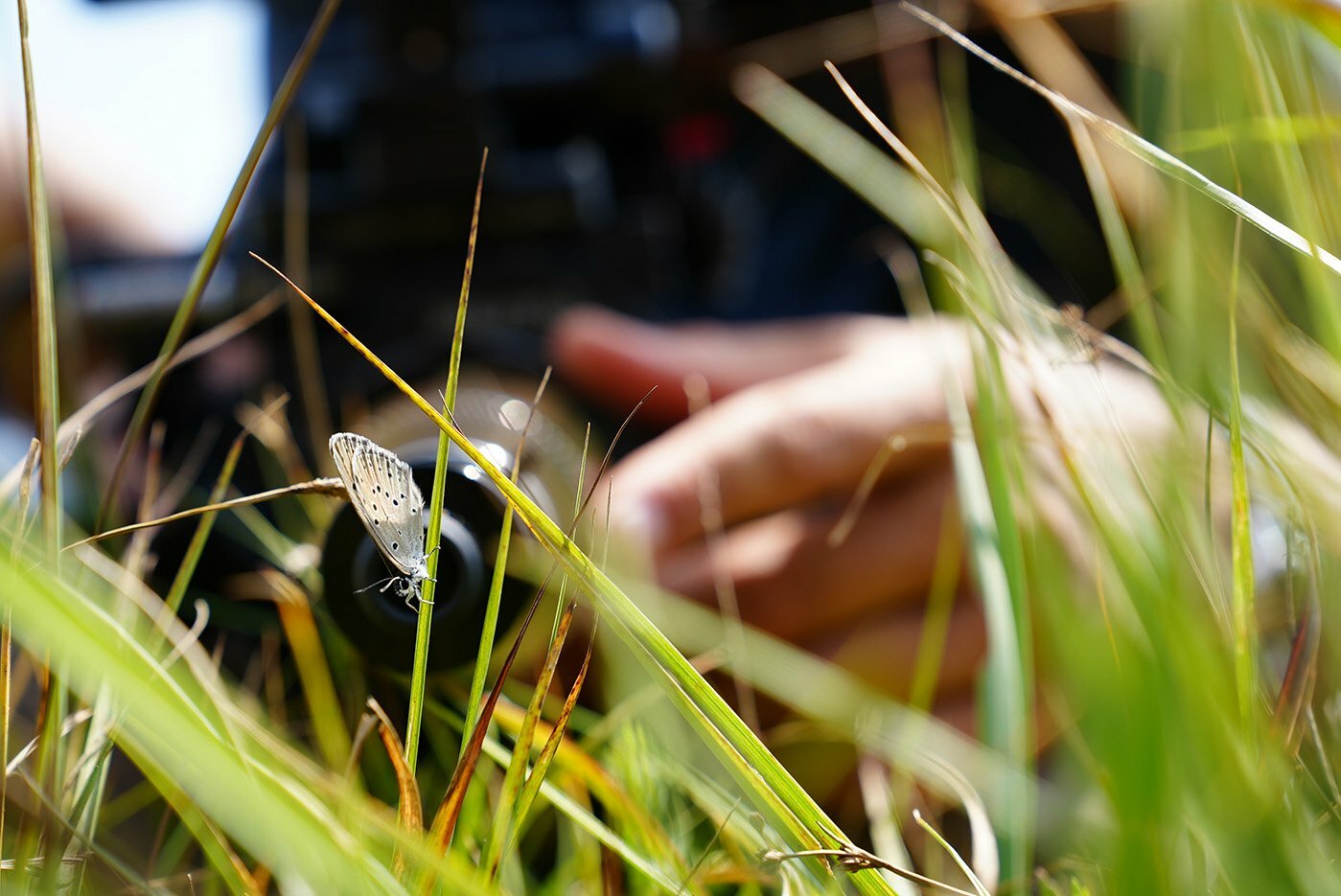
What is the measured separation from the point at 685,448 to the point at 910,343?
20cm

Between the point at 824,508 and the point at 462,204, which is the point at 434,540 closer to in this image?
the point at 824,508

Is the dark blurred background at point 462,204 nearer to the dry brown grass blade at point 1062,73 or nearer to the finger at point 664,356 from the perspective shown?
the finger at point 664,356

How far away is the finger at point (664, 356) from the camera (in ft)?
2.11

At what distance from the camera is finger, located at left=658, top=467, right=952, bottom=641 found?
484 millimetres

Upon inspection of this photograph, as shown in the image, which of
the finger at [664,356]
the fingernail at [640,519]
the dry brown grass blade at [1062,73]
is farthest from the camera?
the finger at [664,356]

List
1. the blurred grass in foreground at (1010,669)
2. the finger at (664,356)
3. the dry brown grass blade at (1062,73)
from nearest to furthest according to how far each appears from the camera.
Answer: the blurred grass in foreground at (1010,669)
the dry brown grass blade at (1062,73)
the finger at (664,356)

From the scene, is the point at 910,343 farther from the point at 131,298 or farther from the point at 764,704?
the point at 131,298

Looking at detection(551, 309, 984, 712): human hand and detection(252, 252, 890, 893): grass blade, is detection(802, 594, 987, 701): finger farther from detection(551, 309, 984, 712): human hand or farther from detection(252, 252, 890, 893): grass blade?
detection(252, 252, 890, 893): grass blade

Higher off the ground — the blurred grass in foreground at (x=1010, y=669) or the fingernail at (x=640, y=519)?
the blurred grass in foreground at (x=1010, y=669)

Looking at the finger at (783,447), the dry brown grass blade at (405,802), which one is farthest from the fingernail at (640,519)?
the dry brown grass blade at (405,802)

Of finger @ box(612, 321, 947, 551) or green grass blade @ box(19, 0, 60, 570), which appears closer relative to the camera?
green grass blade @ box(19, 0, 60, 570)

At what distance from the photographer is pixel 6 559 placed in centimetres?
11

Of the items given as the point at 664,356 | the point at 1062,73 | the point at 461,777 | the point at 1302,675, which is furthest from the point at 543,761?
the point at 664,356

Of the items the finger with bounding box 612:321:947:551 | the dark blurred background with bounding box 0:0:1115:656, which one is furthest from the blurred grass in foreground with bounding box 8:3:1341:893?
the dark blurred background with bounding box 0:0:1115:656
